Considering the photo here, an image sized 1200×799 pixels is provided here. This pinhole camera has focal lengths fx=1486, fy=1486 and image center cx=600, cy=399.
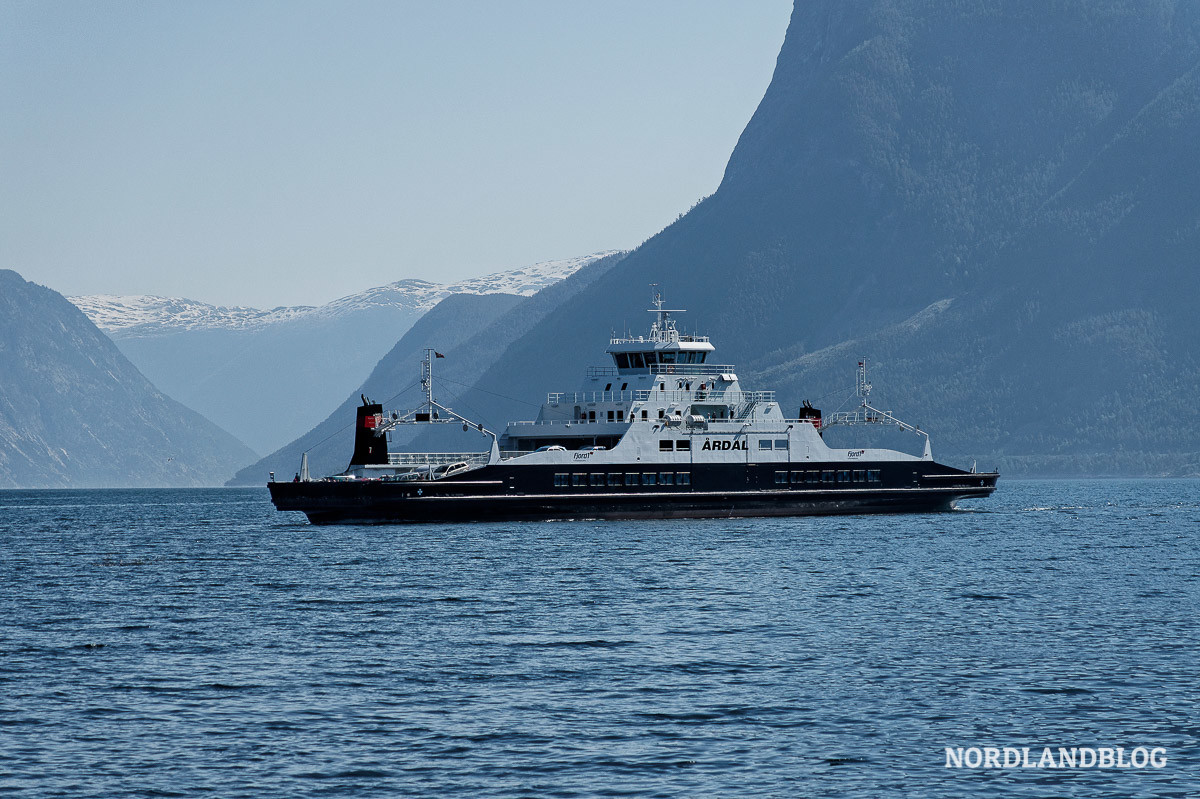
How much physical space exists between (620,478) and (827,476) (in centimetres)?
1384

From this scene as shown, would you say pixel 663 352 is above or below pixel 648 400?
above

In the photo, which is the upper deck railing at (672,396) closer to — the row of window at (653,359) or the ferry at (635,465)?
the ferry at (635,465)

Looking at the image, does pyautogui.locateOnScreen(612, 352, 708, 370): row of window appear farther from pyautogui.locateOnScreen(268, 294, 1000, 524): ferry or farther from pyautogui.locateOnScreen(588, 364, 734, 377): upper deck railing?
pyautogui.locateOnScreen(588, 364, 734, 377): upper deck railing

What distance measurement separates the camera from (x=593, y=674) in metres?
34.2

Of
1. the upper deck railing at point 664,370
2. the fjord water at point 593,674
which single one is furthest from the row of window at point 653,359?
the fjord water at point 593,674

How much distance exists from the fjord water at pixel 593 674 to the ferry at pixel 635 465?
16.4 meters

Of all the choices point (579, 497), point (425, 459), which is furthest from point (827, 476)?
point (425, 459)

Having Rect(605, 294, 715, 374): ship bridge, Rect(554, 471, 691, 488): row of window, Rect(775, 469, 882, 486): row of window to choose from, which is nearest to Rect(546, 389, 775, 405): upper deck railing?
Rect(605, 294, 715, 374): ship bridge

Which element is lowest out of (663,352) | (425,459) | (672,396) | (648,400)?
(425,459)

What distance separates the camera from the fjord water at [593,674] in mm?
25469

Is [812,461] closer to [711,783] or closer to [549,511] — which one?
[549,511]

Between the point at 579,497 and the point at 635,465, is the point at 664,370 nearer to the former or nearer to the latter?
the point at 635,465

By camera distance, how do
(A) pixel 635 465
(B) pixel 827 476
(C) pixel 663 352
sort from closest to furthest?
(A) pixel 635 465 → (C) pixel 663 352 → (B) pixel 827 476

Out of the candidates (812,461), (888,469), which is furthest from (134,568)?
(888,469)
